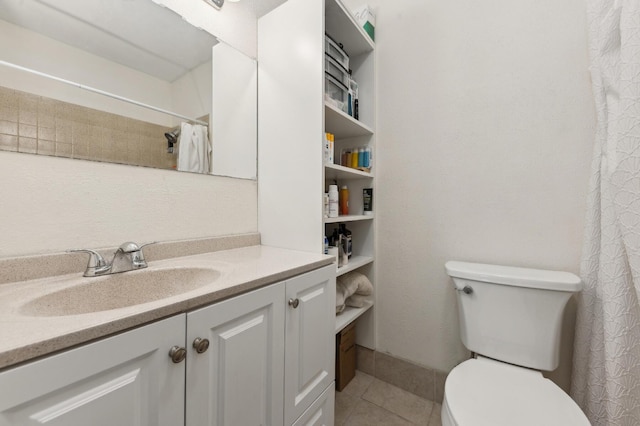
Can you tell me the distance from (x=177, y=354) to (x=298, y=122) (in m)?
1.01

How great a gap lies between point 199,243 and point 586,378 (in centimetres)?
165

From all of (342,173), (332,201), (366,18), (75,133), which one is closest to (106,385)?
(75,133)

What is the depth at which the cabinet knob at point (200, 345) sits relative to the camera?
591 mm

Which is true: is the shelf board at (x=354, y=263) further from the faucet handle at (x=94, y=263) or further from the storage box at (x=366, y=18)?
the storage box at (x=366, y=18)

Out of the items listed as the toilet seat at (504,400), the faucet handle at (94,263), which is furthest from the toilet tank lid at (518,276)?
the faucet handle at (94,263)

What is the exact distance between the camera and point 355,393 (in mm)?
1472

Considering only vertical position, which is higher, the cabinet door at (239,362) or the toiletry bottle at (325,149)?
the toiletry bottle at (325,149)

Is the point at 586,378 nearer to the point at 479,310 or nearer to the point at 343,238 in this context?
the point at 479,310

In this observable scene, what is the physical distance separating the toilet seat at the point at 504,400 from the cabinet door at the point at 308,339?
438 mm

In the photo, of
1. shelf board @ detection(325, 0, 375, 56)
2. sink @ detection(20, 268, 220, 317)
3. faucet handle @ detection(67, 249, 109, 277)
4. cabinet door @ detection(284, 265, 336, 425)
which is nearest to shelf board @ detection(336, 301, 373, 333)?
cabinet door @ detection(284, 265, 336, 425)

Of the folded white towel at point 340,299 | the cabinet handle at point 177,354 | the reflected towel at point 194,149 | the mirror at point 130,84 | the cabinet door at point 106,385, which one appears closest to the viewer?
the cabinet door at point 106,385

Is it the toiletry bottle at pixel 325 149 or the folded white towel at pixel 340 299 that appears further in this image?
the folded white towel at pixel 340 299

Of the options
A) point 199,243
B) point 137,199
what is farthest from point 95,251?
point 199,243

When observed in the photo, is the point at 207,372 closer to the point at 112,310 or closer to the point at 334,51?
the point at 112,310
